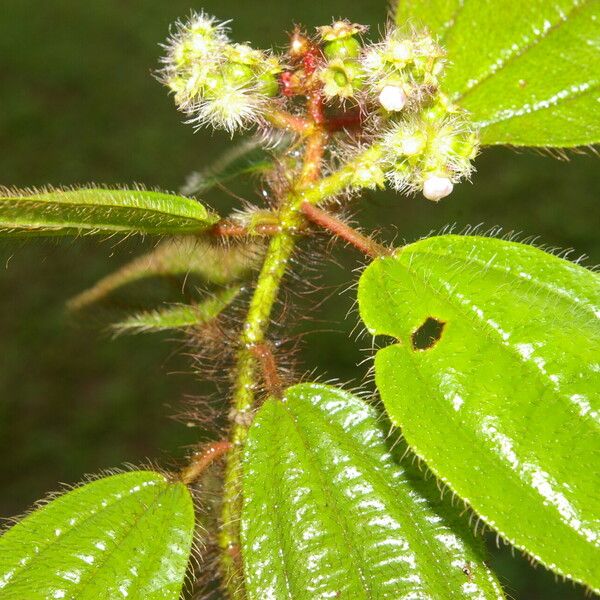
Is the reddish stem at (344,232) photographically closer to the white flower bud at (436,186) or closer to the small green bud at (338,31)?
the white flower bud at (436,186)

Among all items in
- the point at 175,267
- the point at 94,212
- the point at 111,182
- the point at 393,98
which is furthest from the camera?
the point at 111,182

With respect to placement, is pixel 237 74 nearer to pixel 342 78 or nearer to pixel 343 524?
pixel 342 78

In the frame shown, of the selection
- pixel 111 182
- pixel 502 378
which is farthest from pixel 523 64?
pixel 111 182

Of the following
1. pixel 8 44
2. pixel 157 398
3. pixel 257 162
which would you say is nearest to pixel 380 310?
pixel 257 162

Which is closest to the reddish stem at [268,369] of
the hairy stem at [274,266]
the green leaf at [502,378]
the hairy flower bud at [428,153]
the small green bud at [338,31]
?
the hairy stem at [274,266]

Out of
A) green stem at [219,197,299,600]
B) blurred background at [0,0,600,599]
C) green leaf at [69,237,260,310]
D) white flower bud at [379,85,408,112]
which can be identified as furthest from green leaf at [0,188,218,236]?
blurred background at [0,0,600,599]

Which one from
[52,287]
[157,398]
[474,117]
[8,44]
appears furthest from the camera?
[8,44]

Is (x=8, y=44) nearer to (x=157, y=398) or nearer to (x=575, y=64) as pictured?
(x=157, y=398)
